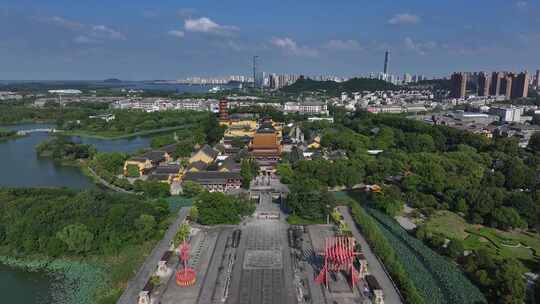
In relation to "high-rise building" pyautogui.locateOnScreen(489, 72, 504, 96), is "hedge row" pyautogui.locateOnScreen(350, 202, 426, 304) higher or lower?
lower

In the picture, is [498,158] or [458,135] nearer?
[498,158]

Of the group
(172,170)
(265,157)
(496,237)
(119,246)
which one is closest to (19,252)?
(119,246)

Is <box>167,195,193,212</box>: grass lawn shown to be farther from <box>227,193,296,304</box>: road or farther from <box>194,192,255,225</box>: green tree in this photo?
<box>227,193,296,304</box>: road

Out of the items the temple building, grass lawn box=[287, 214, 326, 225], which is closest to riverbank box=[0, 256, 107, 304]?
grass lawn box=[287, 214, 326, 225]

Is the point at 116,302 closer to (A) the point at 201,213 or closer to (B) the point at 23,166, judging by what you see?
(A) the point at 201,213

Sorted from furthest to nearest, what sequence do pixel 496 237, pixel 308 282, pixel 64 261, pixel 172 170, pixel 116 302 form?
pixel 172 170, pixel 496 237, pixel 64 261, pixel 308 282, pixel 116 302

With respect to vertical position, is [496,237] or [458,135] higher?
[458,135]

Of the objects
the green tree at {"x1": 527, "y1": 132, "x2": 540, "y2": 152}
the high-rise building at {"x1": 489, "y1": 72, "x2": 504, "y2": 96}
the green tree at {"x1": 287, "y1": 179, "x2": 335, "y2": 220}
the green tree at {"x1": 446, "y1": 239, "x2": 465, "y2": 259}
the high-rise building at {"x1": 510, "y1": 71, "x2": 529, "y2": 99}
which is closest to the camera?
the green tree at {"x1": 446, "y1": 239, "x2": 465, "y2": 259}
